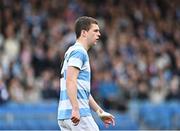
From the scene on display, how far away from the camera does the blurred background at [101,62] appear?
16844mm

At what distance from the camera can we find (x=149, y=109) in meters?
18.0

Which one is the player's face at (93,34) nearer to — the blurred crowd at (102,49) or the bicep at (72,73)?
the bicep at (72,73)

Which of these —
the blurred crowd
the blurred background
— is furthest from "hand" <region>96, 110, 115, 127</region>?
the blurred crowd

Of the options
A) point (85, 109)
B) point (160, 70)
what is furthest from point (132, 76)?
point (85, 109)

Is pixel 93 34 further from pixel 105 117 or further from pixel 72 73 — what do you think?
pixel 105 117

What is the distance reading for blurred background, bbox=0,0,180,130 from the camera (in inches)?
663

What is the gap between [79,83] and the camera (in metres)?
8.05

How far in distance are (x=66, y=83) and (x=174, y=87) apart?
11326 mm

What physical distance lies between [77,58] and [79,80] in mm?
244

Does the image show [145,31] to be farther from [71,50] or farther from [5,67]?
[71,50]

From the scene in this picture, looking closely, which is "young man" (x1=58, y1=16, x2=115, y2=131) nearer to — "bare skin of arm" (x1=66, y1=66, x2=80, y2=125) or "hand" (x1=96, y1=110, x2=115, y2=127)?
"bare skin of arm" (x1=66, y1=66, x2=80, y2=125)

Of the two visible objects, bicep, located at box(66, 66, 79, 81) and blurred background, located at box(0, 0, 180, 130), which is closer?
bicep, located at box(66, 66, 79, 81)

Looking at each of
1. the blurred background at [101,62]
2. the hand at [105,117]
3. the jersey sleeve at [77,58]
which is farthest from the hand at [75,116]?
the blurred background at [101,62]

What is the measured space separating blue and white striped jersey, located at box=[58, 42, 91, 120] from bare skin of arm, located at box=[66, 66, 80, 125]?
0.25 ft
